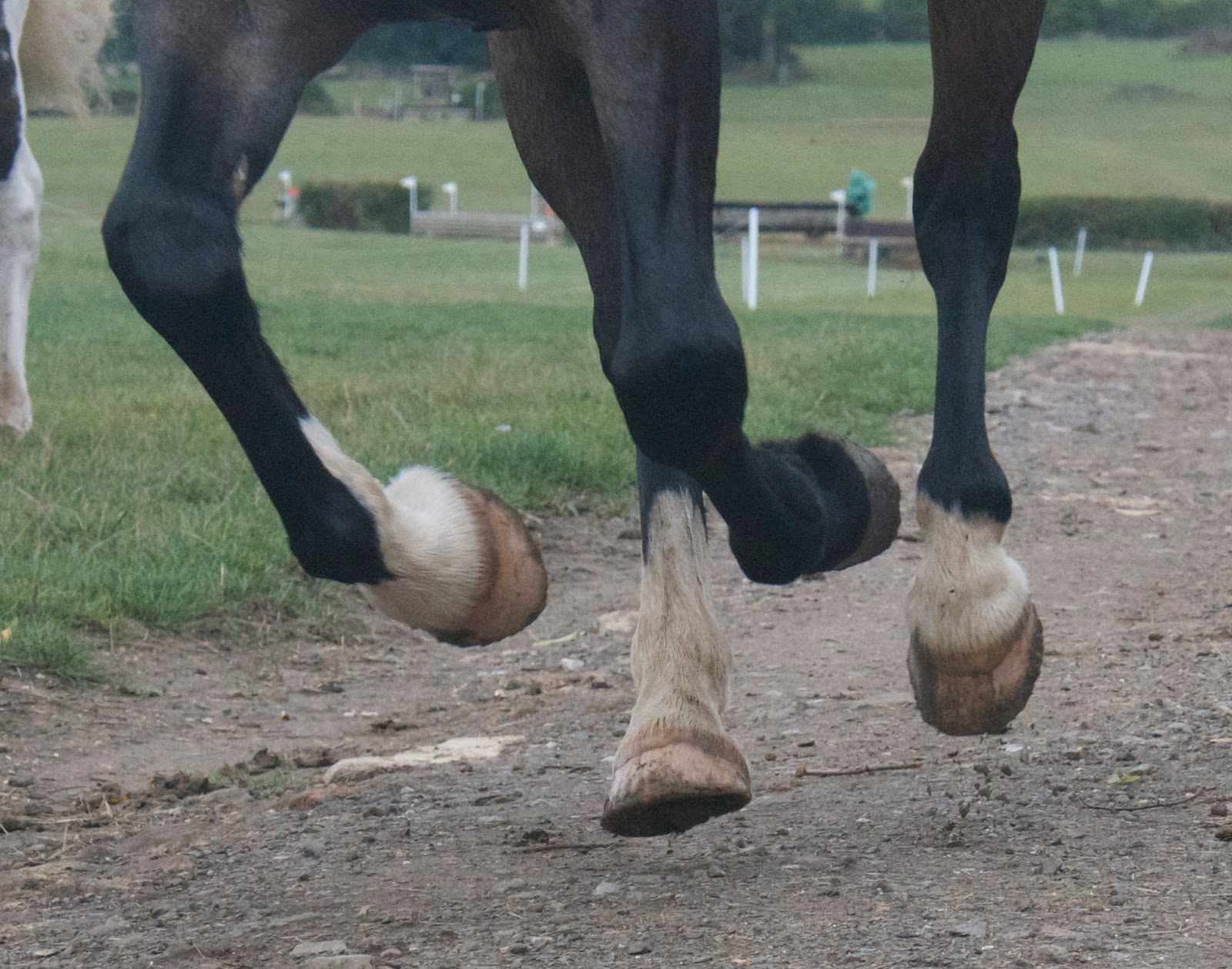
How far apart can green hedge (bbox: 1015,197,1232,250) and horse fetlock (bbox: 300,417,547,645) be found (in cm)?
3495

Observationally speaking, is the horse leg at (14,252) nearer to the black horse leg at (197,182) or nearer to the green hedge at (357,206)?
the black horse leg at (197,182)

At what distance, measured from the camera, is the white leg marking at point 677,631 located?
2.35 metres

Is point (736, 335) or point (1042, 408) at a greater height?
point (736, 335)

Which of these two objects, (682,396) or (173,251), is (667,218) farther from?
(173,251)

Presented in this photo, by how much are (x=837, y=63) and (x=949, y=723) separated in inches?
2843

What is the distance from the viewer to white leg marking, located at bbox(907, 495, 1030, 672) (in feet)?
8.39

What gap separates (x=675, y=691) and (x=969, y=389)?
2.70ft

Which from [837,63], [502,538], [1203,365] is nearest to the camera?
[502,538]

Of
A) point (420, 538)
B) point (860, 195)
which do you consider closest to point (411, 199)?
point (860, 195)

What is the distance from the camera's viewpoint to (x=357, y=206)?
39.8 metres

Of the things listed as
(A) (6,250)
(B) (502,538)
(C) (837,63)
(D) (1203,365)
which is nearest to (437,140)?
(C) (837,63)

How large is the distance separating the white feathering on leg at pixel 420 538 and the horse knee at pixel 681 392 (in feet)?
1.24

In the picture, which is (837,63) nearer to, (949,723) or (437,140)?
(437,140)

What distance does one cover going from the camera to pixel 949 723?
256 cm
